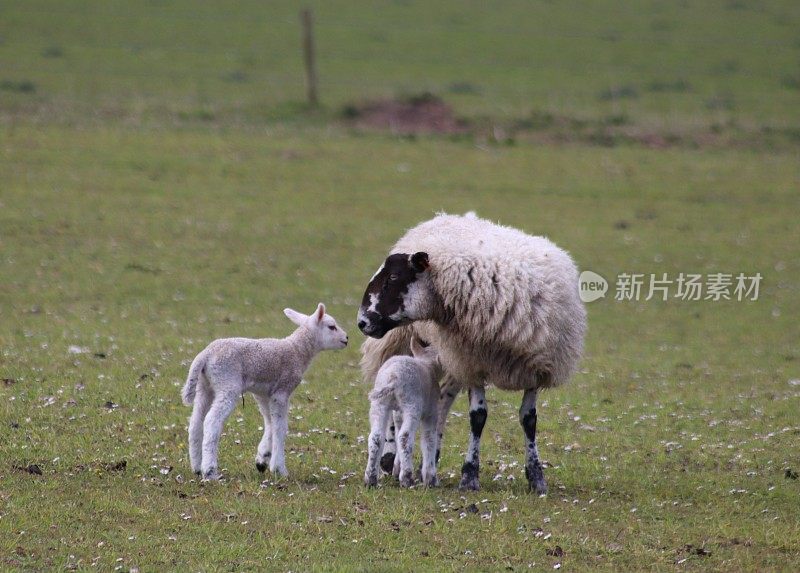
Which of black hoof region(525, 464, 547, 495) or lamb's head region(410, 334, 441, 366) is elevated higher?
lamb's head region(410, 334, 441, 366)

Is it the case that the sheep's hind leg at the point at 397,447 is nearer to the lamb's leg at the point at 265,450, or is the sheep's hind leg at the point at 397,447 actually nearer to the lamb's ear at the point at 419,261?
the lamb's leg at the point at 265,450

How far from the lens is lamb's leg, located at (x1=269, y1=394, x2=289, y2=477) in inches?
382

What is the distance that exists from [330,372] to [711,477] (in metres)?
5.26

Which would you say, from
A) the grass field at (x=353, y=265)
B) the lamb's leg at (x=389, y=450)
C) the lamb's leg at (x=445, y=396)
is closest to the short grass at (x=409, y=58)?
the grass field at (x=353, y=265)

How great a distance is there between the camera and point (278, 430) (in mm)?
9758

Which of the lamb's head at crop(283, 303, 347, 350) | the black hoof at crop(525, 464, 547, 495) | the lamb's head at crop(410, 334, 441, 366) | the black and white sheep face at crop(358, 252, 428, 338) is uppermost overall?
the black and white sheep face at crop(358, 252, 428, 338)

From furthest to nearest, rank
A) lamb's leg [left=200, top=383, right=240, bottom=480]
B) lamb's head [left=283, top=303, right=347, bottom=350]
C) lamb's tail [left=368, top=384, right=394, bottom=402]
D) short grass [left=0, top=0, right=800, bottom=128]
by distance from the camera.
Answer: short grass [left=0, top=0, right=800, bottom=128] < lamb's head [left=283, top=303, right=347, bottom=350] < lamb's tail [left=368, top=384, right=394, bottom=402] < lamb's leg [left=200, top=383, right=240, bottom=480]

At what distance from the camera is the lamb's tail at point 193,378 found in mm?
9422

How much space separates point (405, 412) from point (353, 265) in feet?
36.1

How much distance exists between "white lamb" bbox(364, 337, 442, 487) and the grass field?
1.23 ft

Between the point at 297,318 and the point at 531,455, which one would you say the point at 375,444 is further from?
the point at 297,318

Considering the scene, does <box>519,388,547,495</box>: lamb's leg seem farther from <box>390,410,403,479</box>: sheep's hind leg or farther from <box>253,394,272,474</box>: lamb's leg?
<box>253,394,272,474</box>: lamb's leg

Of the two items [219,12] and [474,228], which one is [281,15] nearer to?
[219,12]

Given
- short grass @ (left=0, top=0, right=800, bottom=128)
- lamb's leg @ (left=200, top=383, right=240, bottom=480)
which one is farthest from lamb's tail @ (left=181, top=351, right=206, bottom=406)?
short grass @ (left=0, top=0, right=800, bottom=128)
